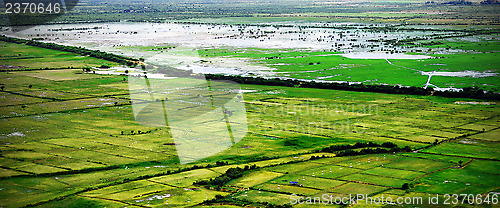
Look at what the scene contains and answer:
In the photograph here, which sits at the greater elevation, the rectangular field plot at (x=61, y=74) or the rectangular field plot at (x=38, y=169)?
the rectangular field plot at (x=61, y=74)

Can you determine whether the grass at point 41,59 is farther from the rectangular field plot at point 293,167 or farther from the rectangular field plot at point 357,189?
the rectangular field plot at point 357,189

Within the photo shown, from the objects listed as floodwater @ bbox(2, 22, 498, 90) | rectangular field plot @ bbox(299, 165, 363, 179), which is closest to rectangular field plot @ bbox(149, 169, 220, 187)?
rectangular field plot @ bbox(299, 165, 363, 179)

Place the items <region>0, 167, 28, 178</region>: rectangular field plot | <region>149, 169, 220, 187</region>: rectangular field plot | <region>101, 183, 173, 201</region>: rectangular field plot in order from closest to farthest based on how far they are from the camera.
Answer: <region>101, 183, 173, 201</region>: rectangular field plot → <region>149, 169, 220, 187</region>: rectangular field plot → <region>0, 167, 28, 178</region>: rectangular field plot

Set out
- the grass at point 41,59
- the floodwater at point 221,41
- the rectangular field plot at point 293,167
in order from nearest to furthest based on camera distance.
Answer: the rectangular field plot at point 293,167
the floodwater at point 221,41
the grass at point 41,59

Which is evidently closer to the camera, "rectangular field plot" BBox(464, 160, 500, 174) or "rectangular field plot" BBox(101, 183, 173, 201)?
"rectangular field plot" BBox(101, 183, 173, 201)

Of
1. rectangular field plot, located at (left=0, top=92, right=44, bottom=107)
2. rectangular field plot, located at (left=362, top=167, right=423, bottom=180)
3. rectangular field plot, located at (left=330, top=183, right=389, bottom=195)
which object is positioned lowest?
rectangular field plot, located at (left=330, top=183, right=389, bottom=195)

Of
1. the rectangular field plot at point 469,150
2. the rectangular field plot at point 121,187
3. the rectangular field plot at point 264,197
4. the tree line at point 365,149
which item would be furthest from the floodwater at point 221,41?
the rectangular field plot at point 121,187

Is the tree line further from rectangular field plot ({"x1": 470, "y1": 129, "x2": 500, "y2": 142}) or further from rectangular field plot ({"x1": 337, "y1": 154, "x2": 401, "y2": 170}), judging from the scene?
rectangular field plot ({"x1": 470, "y1": 129, "x2": 500, "y2": 142})

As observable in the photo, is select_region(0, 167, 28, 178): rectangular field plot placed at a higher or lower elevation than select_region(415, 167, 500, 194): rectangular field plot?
higher
